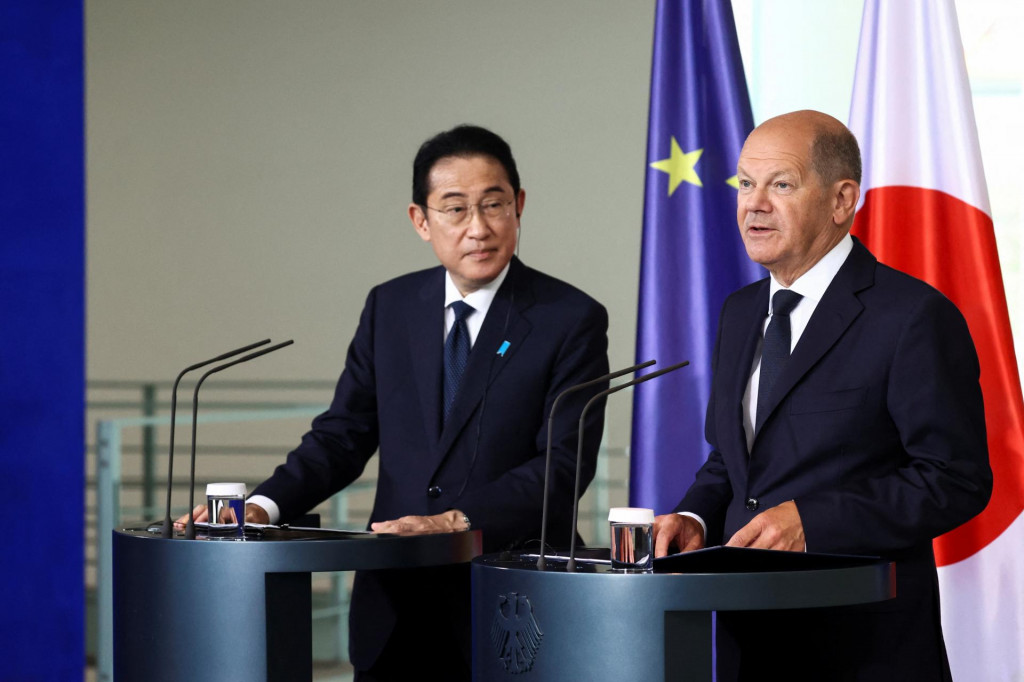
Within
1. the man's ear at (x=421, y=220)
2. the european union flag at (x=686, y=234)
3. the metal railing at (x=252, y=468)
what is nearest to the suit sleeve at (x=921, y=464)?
the man's ear at (x=421, y=220)

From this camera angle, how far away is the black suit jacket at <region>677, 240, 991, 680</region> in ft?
6.12

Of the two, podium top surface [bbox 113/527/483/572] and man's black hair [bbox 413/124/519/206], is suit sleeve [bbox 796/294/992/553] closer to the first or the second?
podium top surface [bbox 113/527/483/572]

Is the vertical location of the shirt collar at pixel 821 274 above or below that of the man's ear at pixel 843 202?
below

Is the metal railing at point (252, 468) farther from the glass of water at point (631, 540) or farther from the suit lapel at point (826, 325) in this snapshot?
the glass of water at point (631, 540)

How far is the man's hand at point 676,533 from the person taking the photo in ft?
6.34

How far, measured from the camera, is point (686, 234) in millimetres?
3346

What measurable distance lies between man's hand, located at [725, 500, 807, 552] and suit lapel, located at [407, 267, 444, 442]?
80 cm

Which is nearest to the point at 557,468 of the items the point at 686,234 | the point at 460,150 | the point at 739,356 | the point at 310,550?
the point at 739,356

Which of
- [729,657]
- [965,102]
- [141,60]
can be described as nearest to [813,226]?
[729,657]

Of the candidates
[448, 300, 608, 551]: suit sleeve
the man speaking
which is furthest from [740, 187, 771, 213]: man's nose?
[448, 300, 608, 551]: suit sleeve

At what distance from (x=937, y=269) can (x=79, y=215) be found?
7.22 feet

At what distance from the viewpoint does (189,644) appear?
80.5 inches

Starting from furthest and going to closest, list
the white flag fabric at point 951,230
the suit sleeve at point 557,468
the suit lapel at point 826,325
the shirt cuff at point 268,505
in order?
the white flag fabric at point 951,230 < the shirt cuff at point 268,505 < the suit sleeve at point 557,468 < the suit lapel at point 826,325

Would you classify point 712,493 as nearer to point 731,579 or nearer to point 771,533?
point 771,533
